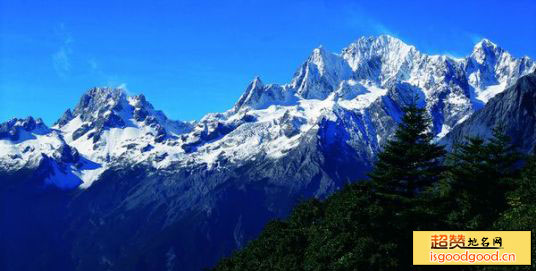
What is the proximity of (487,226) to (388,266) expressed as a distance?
9.49 m

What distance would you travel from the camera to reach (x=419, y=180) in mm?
71312

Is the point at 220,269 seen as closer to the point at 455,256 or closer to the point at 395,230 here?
the point at 395,230

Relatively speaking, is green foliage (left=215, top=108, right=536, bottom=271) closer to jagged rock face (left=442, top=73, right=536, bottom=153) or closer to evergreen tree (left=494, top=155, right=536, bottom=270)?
evergreen tree (left=494, top=155, right=536, bottom=270)

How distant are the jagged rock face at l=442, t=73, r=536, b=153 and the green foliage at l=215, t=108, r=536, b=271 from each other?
93.2 metres

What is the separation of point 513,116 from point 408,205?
118m

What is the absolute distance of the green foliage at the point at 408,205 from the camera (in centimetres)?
5844

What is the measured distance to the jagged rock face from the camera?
165000mm

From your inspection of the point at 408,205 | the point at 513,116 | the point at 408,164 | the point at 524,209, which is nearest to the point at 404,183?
the point at 408,164

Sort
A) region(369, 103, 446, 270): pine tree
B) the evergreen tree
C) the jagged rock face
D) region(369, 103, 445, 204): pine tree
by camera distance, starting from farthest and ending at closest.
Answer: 1. the jagged rock face
2. region(369, 103, 445, 204): pine tree
3. region(369, 103, 446, 270): pine tree
4. the evergreen tree

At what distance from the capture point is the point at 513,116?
569 ft

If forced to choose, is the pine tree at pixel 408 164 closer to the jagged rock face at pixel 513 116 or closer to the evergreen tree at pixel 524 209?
the evergreen tree at pixel 524 209

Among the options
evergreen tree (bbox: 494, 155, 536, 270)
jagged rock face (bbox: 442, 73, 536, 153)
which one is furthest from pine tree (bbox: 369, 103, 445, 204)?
jagged rock face (bbox: 442, 73, 536, 153)

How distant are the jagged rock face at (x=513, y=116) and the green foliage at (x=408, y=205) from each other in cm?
9318

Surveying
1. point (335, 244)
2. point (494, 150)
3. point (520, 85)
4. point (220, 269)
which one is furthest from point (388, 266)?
point (520, 85)
